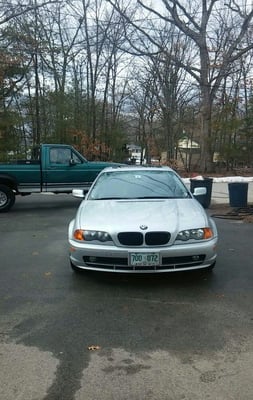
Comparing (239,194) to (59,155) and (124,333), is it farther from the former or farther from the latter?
(124,333)

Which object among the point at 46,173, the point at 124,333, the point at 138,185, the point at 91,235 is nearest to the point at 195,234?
the point at 91,235

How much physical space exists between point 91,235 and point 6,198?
789cm

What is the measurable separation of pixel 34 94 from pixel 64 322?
27.8 m

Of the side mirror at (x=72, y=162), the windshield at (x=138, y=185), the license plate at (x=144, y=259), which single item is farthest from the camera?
the side mirror at (x=72, y=162)

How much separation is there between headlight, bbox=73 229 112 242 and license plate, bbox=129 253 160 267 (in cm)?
36

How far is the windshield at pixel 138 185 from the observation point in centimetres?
623

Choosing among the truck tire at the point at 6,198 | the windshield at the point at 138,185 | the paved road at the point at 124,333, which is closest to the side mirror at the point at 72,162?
the truck tire at the point at 6,198

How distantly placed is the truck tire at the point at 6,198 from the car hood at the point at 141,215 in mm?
6827

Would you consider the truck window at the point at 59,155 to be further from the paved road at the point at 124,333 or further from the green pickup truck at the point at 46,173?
the paved road at the point at 124,333

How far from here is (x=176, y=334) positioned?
12.4ft

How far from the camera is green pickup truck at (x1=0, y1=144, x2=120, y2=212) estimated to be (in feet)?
40.2

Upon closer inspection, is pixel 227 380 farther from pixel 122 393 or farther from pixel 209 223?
pixel 209 223

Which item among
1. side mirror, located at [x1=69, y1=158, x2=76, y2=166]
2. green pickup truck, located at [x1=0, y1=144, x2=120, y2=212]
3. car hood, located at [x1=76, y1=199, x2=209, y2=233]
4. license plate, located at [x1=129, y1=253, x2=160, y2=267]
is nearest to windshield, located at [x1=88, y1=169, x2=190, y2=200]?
car hood, located at [x1=76, y1=199, x2=209, y2=233]

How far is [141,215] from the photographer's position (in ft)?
17.2
